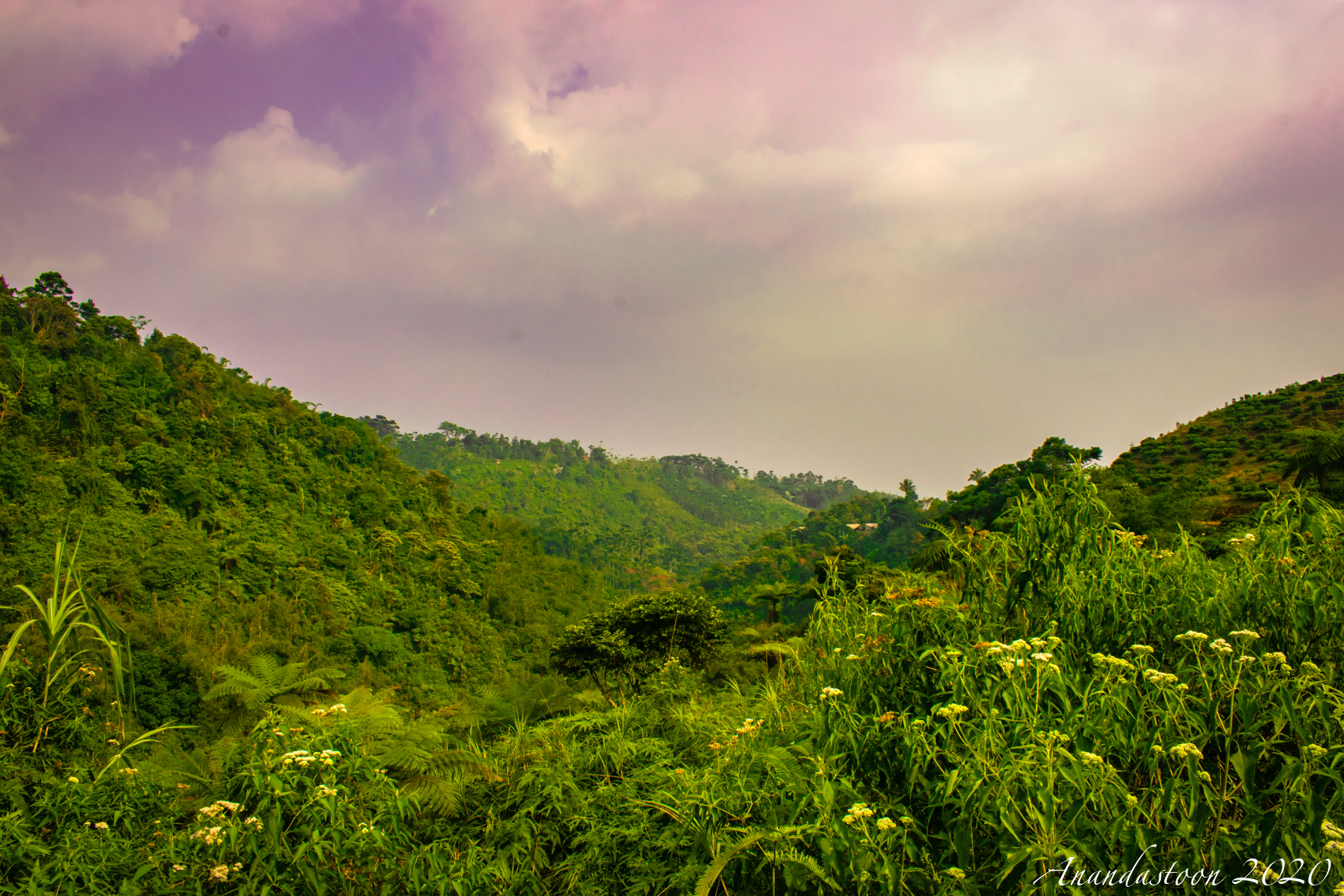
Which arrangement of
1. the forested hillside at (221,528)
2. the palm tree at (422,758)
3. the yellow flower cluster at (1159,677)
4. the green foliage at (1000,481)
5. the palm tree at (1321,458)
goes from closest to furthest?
the yellow flower cluster at (1159,677), the palm tree at (422,758), the palm tree at (1321,458), the forested hillside at (221,528), the green foliage at (1000,481)

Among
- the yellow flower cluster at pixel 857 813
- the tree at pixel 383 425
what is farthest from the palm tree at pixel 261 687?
the tree at pixel 383 425

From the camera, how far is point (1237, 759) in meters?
2.27

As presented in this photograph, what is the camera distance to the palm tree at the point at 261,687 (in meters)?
10.1

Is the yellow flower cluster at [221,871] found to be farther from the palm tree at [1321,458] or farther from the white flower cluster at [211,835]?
the palm tree at [1321,458]

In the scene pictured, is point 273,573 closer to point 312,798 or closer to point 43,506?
point 43,506

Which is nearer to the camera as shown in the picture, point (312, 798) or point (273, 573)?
point (312, 798)

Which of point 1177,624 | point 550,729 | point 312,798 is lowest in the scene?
point 550,729

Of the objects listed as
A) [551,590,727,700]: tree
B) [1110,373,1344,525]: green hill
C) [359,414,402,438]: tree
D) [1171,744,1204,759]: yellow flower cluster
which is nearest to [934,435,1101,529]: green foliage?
[1110,373,1344,525]: green hill

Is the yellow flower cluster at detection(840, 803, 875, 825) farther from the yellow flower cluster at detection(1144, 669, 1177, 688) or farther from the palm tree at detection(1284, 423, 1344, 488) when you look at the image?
the palm tree at detection(1284, 423, 1344, 488)

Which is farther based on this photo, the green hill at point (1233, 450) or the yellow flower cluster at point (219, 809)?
the green hill at point (1233, 450)

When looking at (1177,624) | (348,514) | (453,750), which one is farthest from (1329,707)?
(348,514)

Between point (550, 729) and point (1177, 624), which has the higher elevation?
point (1177, 624)

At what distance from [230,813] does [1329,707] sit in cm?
503

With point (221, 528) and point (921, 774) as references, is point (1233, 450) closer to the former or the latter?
point (921, 774)
